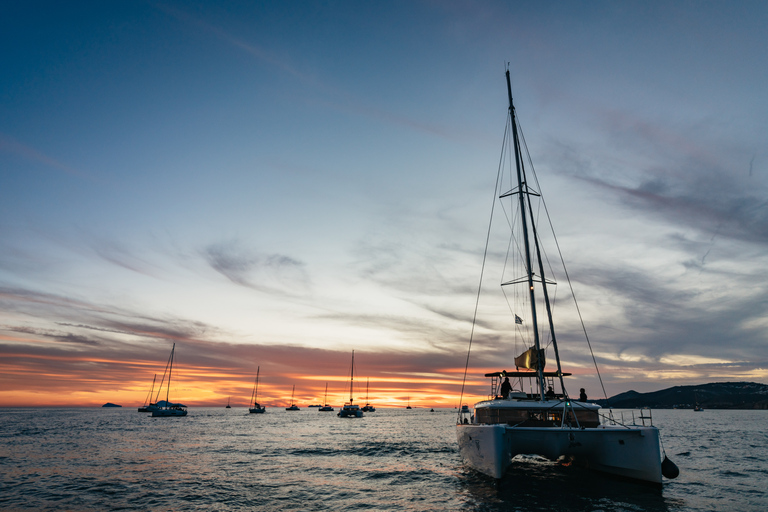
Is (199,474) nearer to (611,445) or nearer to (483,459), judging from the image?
(483,459)

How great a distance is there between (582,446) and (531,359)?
4352 mm

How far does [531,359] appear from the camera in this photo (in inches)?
773

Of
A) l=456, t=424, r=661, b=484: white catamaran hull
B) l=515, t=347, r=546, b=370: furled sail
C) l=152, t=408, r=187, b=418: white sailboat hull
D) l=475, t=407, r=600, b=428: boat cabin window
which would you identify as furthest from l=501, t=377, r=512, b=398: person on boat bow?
l=152, t=408, r=187, b=418: white sailboat hull

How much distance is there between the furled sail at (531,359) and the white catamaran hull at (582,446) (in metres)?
3.89

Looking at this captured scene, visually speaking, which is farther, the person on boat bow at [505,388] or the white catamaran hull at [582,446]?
the person on boat bow at [505,388]

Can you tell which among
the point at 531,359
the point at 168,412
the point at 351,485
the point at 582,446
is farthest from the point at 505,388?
the point at 168,412

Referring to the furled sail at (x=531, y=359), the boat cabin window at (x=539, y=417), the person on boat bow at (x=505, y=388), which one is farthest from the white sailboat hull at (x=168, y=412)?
the boat cabin window at (x=539, y=417)

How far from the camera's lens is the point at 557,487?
16.1m

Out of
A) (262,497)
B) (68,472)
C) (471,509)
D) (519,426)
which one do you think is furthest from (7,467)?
(519,426)

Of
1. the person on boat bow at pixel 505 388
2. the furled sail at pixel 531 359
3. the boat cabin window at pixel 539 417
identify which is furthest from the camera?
the person on boat bow at pixel 505 388

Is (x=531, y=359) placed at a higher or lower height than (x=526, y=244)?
lower

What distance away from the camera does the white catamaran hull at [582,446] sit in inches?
573

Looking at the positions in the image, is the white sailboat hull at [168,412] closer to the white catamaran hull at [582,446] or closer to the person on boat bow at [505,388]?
the person on boat bow at [505,388]

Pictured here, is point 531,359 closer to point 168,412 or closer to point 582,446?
point 582,446
